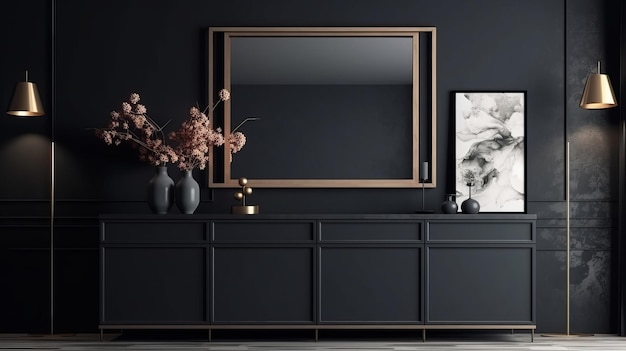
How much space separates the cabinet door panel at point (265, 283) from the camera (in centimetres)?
492

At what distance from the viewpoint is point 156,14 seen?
5.46 metres

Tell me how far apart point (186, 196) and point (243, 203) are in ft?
1.32

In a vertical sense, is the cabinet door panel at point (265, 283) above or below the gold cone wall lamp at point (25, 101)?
below

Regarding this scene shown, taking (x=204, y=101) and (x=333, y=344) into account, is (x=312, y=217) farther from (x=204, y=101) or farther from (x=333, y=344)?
(x=204, y=101)

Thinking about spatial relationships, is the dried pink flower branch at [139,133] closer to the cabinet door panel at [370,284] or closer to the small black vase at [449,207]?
the cabinet door panel at [370,284]

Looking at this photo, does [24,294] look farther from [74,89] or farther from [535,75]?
[535,75]

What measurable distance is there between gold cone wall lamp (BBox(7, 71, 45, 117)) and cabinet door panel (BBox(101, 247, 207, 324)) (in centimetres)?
111

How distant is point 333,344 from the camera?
195 inches

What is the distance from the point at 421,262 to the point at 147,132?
2074mm

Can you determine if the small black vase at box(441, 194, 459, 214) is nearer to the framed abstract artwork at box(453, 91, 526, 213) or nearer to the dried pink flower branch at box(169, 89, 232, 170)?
the framed abstract artwork at box(453, 91, 526, 213)

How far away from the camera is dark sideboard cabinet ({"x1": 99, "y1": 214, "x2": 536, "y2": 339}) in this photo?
4.90m

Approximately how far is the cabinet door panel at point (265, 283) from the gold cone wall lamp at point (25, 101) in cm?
159

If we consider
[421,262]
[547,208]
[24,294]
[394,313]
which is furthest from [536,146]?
[24,294]

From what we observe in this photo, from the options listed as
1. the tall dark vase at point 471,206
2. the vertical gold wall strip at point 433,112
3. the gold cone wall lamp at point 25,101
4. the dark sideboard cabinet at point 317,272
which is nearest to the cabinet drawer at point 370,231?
the dark sideboard cabinet at point 317,272
